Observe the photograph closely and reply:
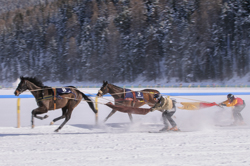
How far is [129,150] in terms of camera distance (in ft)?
19.7

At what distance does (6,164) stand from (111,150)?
2154 mm

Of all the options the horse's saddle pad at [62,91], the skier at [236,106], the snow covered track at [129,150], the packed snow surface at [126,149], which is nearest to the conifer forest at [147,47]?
the skier at [236,106]

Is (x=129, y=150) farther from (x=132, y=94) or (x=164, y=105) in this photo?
(x=132, y=94)

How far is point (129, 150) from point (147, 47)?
2026 inches

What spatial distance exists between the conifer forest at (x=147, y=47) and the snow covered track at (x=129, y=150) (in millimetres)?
44113

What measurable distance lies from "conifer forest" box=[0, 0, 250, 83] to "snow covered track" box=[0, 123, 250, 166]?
145ft

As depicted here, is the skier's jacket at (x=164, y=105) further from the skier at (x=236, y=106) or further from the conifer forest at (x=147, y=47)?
the conifer forest at (x=147, y=47)

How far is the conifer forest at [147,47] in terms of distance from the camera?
5184 cm

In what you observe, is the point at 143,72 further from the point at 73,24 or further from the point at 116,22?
the point at 73,24

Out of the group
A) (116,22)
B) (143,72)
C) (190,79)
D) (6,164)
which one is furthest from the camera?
(116,22)

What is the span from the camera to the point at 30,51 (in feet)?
243

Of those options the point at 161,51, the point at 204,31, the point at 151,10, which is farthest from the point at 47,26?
the point at 204,31

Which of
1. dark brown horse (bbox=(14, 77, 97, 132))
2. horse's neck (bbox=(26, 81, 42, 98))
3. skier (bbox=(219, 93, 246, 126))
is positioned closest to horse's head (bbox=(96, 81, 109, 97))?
dark brown horse (bbox=(14, 77, 97, 132))

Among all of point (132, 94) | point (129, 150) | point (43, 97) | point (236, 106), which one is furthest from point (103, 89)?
point (236, 106)
